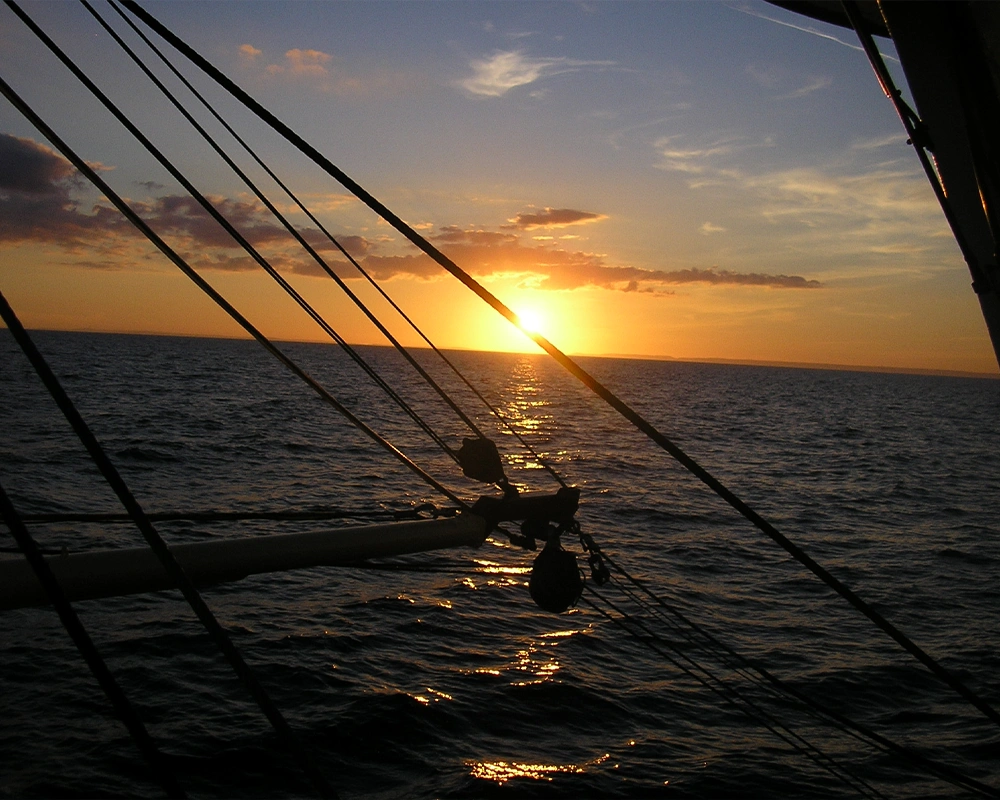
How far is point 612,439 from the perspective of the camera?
54.4 m

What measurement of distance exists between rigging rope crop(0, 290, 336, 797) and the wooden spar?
904 mm

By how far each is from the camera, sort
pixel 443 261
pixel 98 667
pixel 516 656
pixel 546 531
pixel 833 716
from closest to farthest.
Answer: pixel 98 667 → pixel 443 261 → pixel 546 531 → pixel 833 716 → pixel 516 656

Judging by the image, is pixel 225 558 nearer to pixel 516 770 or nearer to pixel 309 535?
pixel 309 535

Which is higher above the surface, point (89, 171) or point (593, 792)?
point (89, 171)

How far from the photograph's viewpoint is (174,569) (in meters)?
3.12

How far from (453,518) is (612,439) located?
160 feet

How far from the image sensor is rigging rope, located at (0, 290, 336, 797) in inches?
115

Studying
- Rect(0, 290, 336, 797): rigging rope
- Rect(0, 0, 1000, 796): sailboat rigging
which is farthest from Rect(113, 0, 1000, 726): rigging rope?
Rect(0, 290, 336, 797): rigging rope

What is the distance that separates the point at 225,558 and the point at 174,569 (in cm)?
162

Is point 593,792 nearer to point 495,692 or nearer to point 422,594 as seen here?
point 495,692

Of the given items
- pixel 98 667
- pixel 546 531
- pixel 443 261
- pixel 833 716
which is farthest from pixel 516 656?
pixel 98 667

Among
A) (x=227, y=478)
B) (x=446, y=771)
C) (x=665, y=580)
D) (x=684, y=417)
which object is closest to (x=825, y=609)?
(x=665, y=580)

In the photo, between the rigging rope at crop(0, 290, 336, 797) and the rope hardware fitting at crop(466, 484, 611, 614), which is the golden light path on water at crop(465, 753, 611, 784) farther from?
the rigging rope at crop(0, 290, 336, 797)

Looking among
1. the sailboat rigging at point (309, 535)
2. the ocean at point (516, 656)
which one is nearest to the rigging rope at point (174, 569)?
the sailboat rigging at point (309, 535)
